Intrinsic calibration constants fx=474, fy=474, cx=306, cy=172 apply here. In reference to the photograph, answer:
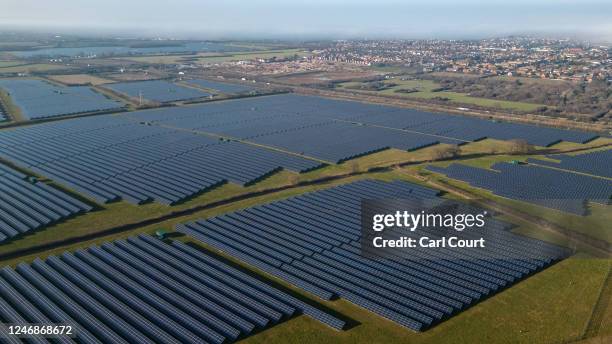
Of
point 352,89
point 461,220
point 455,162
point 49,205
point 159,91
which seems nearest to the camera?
point 461,220

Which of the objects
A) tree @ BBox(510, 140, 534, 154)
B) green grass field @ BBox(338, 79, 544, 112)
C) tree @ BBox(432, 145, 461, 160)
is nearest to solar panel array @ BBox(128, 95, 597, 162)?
tree @ BBox(432, 145, 461, 160)

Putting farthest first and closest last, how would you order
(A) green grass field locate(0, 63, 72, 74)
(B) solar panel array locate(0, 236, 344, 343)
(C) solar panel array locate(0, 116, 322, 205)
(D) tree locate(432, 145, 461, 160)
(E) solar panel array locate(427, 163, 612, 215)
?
(A) green grass field locate(0, 63, 72, 74) → (D) tree locate(432, 145, 461, 160) → (C) solar panel array locate(0, 116, 322, 205) → (E) solar panel array locate(427, 163, 612, 215) → (B) solar panel array locate(0, 236, 344, 343)

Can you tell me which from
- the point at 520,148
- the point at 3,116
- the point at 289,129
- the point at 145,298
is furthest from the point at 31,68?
the point at 145,298

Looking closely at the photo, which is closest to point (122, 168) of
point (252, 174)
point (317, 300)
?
point (252, 174)

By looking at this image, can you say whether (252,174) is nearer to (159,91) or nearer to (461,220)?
(461,220)

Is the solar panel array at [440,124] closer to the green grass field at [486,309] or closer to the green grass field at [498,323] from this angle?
the green grass field at [486,309]

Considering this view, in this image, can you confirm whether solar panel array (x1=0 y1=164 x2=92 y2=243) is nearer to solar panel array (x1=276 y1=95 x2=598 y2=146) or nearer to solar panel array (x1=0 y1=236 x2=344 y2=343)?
solar panel array (x1=0 y1=236 x2=344 y2=343)
